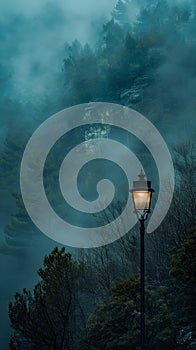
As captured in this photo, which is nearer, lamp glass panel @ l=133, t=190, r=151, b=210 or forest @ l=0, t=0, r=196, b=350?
lamp glass panel @ l=133, t=190, r=151, b=210

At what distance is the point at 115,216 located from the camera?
1666cm

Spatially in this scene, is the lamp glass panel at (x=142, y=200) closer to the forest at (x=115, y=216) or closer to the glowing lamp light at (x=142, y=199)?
the glowing lamp light at (x=142, y=199)

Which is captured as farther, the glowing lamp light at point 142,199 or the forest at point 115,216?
the forest at point 115,216

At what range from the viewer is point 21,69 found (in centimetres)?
8900

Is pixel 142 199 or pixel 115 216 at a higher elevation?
pixel 115 216

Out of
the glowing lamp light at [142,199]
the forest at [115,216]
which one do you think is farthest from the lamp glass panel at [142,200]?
the forest at [115,216]

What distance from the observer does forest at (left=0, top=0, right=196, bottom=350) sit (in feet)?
28.8

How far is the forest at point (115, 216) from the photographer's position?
8789mm

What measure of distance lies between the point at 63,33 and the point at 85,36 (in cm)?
776

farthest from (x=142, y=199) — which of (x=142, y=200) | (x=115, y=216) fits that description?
(x=115, y=216)

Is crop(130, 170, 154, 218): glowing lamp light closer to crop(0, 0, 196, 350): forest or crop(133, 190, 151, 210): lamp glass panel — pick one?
crop(133, 190, 151, 210): lamp glass panel

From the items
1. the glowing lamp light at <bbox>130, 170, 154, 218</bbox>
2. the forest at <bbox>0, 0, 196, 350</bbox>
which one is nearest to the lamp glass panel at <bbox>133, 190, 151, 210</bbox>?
the glowing lamp light at <bbox>130, 170, 154, 218</bbox>

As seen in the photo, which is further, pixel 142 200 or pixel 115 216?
pixel 115 216

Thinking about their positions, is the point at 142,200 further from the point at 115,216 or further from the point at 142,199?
the point at 115,216
